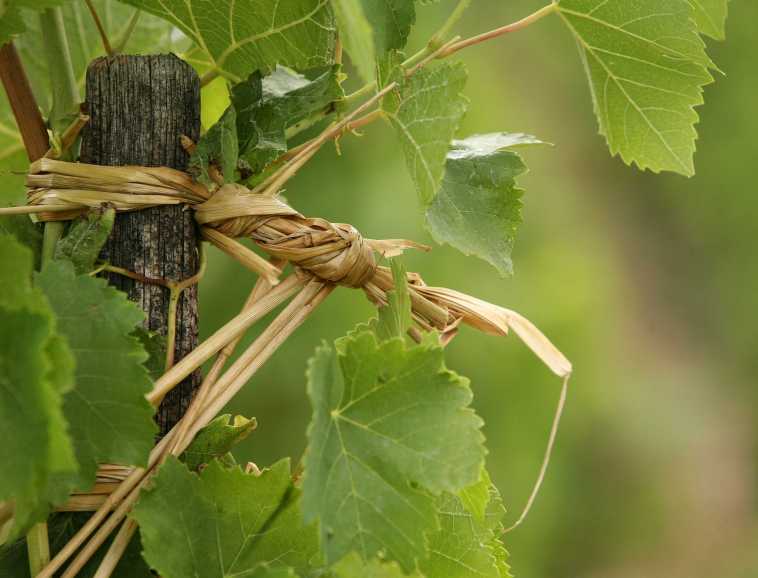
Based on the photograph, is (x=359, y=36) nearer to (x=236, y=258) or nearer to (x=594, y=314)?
(x=236, y=258)

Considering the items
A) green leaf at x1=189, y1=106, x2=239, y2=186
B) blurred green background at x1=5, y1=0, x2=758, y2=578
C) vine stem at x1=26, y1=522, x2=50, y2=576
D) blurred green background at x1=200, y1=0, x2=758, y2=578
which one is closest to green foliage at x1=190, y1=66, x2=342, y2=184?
green leaf at x1=189, y1=106, x2=239, y2=186

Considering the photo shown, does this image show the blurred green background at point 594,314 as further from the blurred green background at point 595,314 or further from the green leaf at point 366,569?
the green leaf at point 366,569

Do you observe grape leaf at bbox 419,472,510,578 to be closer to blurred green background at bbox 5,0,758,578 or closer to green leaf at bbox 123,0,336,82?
green leaf at bbox 123,0,336,82

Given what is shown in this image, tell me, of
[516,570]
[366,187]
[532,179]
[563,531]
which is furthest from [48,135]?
[532,179]

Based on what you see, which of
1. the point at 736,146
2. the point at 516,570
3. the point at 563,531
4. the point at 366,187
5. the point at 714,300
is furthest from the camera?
the point at 714,300

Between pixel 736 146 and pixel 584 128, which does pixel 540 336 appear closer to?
pixel 736 146

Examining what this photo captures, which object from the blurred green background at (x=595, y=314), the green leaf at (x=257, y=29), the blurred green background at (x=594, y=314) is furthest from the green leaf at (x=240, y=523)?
the blurred green background at (x=595, y=314)
